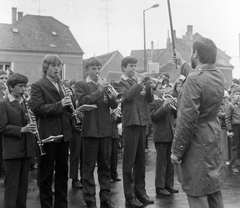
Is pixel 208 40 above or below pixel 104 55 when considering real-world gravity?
below

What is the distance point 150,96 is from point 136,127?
0.62 metres

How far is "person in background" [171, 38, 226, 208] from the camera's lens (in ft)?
13.0

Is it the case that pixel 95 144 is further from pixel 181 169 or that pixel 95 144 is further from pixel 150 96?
pixel 181 169

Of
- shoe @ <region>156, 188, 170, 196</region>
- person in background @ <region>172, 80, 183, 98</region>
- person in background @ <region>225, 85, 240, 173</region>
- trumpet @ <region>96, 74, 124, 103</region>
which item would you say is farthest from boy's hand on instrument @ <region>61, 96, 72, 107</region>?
person in background @ <region>225, 85, 240, 173</region>

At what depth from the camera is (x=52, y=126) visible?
17.6ft

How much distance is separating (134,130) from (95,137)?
2.36 feet

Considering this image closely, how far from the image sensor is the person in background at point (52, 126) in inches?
209

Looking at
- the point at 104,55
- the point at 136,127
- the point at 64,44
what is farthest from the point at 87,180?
the point at 104,55

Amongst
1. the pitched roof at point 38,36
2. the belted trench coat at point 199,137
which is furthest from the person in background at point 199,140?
the pitched roof at point 38,36

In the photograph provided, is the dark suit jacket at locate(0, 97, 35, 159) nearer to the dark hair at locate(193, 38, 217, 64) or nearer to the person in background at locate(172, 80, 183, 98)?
the dark hair at locate(193, 38, 217, 64)

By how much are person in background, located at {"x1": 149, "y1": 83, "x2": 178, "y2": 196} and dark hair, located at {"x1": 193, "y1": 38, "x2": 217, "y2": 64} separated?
8.52ft

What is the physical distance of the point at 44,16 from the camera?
38.8m

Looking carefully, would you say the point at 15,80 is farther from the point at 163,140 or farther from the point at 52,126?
the point at 163,140

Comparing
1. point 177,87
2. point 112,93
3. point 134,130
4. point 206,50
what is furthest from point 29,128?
point 177,87
